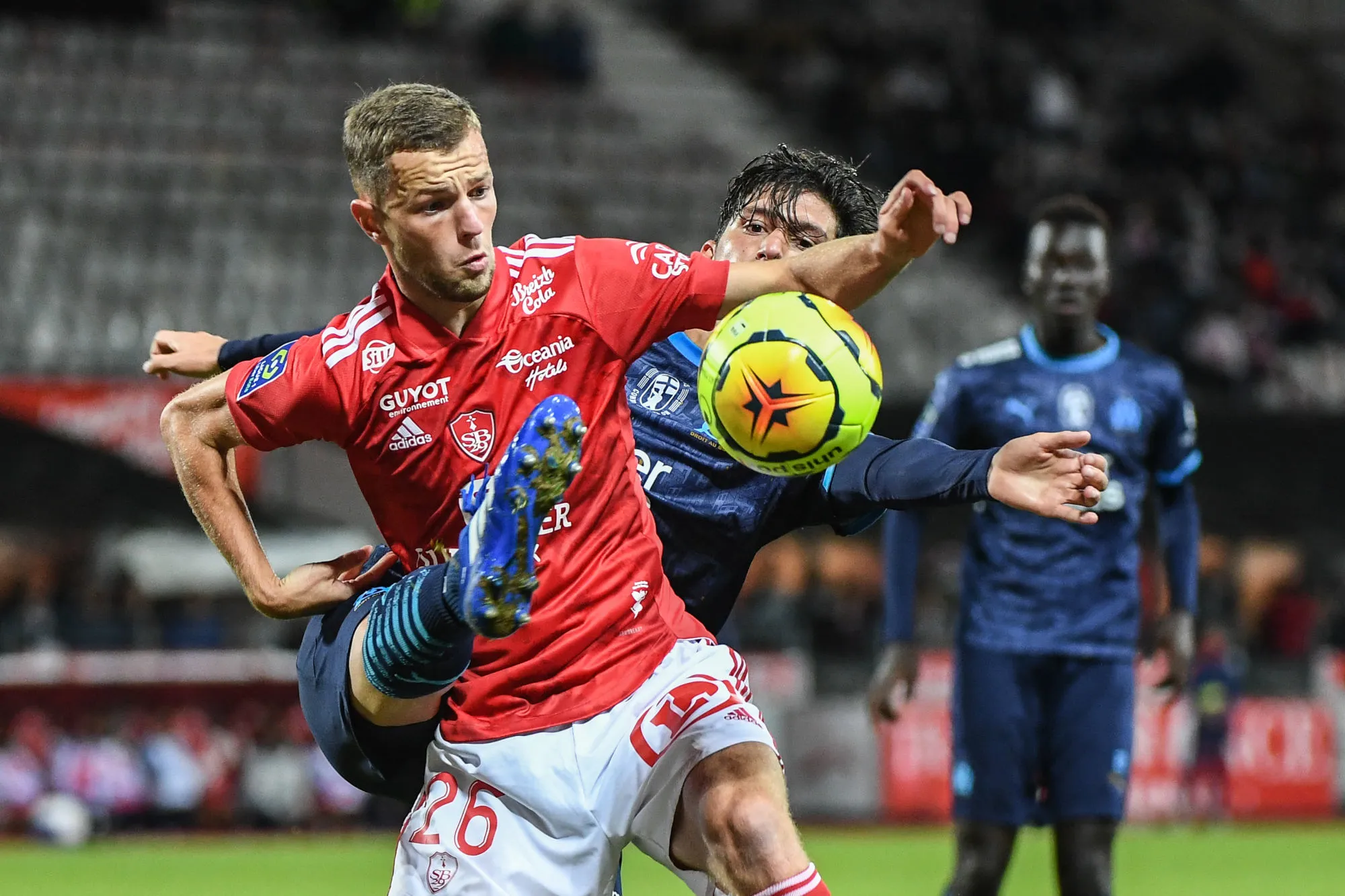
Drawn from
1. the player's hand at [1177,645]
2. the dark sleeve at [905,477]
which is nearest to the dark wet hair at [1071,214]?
the player's hand at [1177,645]

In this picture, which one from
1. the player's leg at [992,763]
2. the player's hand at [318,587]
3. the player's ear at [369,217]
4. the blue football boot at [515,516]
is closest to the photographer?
the blue football boot at [515,516]

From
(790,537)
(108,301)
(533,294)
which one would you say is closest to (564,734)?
(533,294)

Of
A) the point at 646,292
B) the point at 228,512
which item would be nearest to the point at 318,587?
the point at 228,512

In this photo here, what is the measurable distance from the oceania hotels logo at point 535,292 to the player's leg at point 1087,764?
2914mm

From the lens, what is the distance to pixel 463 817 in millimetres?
3678

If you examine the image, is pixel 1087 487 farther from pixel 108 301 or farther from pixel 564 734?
pixel 108 301

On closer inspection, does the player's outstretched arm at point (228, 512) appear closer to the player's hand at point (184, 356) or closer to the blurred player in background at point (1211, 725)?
the player's hand at point (184, 356)

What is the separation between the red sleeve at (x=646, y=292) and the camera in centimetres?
366

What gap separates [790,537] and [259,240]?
5.65 metres

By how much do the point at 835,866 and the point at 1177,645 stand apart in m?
5.25

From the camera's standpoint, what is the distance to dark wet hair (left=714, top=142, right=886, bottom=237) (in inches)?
172

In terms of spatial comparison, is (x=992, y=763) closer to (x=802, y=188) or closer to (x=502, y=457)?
(x=802, y=188)

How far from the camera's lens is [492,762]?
3666mm

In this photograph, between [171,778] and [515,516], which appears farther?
[171,778]
